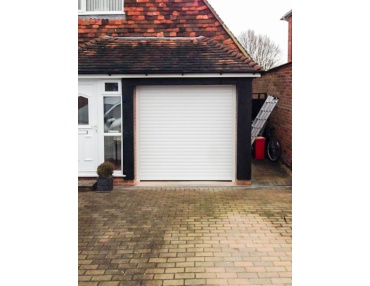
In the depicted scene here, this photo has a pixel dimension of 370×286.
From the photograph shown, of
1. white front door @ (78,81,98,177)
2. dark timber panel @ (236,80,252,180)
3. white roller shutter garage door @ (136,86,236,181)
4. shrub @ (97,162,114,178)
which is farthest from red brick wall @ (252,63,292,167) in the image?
white front door @ (78,81,98,177)

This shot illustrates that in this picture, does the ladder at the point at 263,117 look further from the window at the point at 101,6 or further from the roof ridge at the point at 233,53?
the window at the point at 101,6

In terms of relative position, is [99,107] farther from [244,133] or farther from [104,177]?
[244,133]

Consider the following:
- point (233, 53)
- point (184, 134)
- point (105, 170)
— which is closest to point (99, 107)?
point (105, 170)

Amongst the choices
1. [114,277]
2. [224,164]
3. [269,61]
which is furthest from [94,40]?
[269,61]

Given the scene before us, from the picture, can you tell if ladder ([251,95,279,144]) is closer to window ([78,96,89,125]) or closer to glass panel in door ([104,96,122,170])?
glass panel in door ([104,96,122,170])

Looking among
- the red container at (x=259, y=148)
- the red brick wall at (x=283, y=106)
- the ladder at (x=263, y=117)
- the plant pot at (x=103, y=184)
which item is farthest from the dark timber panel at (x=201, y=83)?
the red container at (x=259, y=148)

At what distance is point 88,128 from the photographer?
10.1m

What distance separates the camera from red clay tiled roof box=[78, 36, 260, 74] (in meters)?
9.64

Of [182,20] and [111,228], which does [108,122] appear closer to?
[182,20]

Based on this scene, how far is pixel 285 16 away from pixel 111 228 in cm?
1440

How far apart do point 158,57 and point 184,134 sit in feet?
6.51

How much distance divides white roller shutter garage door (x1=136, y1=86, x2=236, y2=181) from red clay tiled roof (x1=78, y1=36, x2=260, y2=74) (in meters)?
0.65

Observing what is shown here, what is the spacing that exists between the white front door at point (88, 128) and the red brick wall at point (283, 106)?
17.4 ft

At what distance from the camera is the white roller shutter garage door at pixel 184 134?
1017cm
